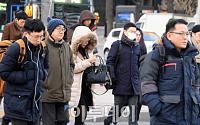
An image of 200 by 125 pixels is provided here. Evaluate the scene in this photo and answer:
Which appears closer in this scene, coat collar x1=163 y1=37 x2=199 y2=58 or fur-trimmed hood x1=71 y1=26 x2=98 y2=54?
coat collar x1=163 y1=37 x2=199 y2=58

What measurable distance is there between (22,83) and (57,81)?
1.12 meters

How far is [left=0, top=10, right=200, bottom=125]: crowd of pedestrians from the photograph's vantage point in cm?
436

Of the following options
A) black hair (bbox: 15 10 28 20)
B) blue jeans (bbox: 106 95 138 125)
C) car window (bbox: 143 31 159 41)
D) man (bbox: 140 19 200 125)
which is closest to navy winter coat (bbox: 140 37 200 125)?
man (bbox: 140 19 200 125)

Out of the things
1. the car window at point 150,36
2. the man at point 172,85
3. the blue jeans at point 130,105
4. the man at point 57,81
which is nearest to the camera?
the man at point 172,85

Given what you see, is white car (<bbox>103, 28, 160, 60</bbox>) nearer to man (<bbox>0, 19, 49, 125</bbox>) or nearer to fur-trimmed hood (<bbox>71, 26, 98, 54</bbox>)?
fur-trimmed hood (<bbox>71, 26, 98, 54</bbox>)

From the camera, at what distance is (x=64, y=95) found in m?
5.95

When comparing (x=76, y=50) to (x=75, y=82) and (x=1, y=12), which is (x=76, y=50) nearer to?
(x=75, y=82)

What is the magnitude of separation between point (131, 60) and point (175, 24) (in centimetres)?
252

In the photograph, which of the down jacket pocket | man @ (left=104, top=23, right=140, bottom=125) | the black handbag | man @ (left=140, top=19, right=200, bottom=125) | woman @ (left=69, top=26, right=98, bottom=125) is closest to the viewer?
man @ (left=140, top=19, right=200, bottom=125)

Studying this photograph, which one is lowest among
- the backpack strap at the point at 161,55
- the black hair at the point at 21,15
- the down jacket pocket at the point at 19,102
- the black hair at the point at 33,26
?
the down jacket pocket at the point at 19,102

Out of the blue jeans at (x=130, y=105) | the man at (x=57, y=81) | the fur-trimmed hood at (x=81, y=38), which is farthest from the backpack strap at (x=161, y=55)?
the blue jeans at (x=130, y=105)

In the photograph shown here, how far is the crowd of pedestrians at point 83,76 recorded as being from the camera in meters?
4.36

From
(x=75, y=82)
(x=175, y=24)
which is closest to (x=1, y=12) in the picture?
(x=75, y=82)

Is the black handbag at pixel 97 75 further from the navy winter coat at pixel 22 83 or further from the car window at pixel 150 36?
the car window at pixel 150 36
